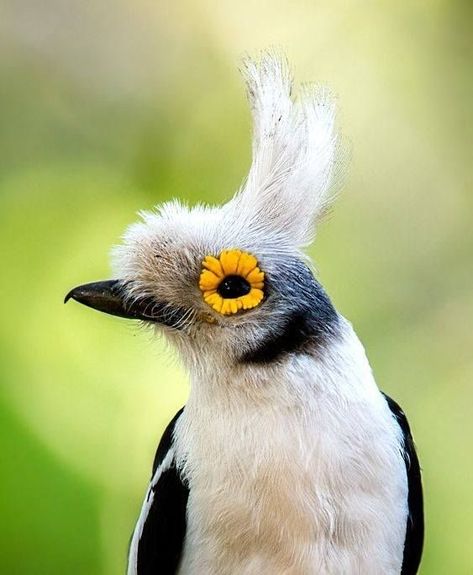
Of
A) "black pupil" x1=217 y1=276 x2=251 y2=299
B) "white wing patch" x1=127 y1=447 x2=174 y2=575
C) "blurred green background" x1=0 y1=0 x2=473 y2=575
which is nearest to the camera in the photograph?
"black pupil" x1=217 y1=276 x2=251 y2=299

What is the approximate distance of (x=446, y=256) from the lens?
4.42 ft

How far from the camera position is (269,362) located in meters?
0.81

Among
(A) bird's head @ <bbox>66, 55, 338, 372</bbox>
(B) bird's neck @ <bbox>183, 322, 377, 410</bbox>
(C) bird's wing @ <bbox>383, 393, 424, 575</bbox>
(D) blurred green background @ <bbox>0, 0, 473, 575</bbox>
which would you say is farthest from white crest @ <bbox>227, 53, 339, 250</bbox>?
(D) blurred green background @ <bbox>0, 0, 473, 575</bbox>

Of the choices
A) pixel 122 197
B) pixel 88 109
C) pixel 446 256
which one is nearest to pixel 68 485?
pixel 122 197

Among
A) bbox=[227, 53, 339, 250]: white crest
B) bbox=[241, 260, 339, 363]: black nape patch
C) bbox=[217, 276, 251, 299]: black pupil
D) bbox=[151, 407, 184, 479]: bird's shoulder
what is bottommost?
bbox=[151, 407, 184, 479]: bird's shoulder

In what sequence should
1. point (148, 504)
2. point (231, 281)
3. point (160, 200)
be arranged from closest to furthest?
point (231, 281)
point (148, 504)
point (160, 200)

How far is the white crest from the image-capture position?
834 mm

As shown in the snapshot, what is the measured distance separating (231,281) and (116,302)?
0.12m

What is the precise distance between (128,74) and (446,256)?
1.94 ft

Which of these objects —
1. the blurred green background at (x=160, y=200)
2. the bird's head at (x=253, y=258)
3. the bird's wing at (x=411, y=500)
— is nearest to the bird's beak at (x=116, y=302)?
the bird's head at (x=253, y=258)

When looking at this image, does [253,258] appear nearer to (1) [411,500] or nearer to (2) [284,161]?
(2) [284,161]

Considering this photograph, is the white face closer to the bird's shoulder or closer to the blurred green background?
the bird's shoulder

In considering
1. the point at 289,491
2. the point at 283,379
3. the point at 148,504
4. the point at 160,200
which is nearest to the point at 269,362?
the point at 283,379

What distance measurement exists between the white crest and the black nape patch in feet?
0.16
